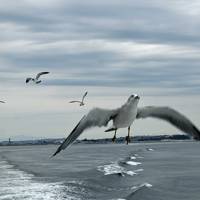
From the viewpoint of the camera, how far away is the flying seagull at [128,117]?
15.0 metres

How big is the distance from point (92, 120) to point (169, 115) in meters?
2.74

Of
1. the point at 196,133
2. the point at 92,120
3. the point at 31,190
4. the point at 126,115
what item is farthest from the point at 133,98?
the point at 31,190

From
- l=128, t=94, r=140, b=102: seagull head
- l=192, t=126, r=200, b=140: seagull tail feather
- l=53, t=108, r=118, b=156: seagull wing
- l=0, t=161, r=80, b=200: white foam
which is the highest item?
l=128, t=94, r=140, b=102: seagull head

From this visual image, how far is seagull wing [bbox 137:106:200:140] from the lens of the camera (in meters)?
16.2

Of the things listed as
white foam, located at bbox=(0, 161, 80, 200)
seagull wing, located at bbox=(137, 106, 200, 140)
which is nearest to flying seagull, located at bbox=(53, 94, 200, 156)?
seagull wing, located at bbox=(137, 106, 200, 140)

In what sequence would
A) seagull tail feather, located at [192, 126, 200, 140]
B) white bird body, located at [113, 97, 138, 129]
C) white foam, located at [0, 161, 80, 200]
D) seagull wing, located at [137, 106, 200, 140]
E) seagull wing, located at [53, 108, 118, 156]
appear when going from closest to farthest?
seagull wing, located at [53, 108, 118, 156] < white bird body, located at [113, 97, 138, 129] < seagull tail feather, located at [192, 126, 200, 140] < seagull wing, located at [137, 106, 200, 140] < white foam, located at [0, 161, 80, 200]

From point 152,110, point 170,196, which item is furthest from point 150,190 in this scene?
point 152,110

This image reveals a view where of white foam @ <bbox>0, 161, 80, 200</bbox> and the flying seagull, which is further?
white foam @ <bbox>0, 161, 80, 200</bbox>

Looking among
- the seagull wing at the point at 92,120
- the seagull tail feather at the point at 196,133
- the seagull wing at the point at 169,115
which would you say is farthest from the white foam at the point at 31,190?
the seagull tail feather at the point at 196,133

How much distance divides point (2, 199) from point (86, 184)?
14.4 m

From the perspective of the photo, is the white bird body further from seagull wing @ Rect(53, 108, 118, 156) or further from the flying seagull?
seagull wing @ Rect(53, 108, 118, 156)

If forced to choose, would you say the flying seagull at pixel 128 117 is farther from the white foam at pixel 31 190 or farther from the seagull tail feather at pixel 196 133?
Answer: the white foam at pixel 31 190

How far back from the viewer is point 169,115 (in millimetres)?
16562

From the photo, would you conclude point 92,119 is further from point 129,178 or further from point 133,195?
point 129,178
